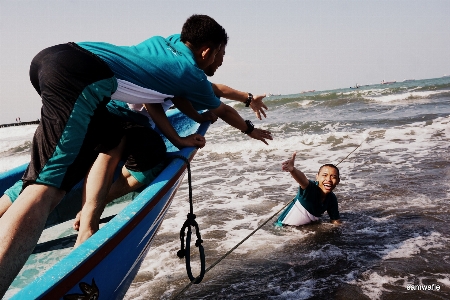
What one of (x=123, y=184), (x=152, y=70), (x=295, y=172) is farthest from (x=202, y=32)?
(x=295, y=172)

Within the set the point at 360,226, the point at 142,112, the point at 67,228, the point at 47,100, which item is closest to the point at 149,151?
the point at 142,112

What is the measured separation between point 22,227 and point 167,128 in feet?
4.17

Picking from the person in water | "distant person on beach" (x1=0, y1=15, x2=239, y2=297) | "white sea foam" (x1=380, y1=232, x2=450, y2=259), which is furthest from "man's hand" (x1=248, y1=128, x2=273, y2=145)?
"white sea foam" (x1=380, y1=232, x2=450, y2=259)

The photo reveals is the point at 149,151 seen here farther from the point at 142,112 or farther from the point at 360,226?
the point at 360,226

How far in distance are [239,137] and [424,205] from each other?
26.0 ft

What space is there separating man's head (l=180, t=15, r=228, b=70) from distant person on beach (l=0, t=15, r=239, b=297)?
0.13ft

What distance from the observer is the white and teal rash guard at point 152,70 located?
1.90 m

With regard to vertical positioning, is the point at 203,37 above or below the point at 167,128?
above

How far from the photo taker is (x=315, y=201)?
12.1ft

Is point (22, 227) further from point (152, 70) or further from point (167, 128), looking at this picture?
point (167, 128)

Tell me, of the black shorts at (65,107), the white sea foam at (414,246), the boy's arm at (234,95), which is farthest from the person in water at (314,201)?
the black shorts at (65,107)

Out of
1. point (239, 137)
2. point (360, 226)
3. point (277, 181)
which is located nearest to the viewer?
point (360, 226)

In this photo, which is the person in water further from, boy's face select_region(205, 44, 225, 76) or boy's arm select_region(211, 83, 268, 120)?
boy's face select_region(205, 44, 225, 76)

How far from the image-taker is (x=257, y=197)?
16.5 feet
